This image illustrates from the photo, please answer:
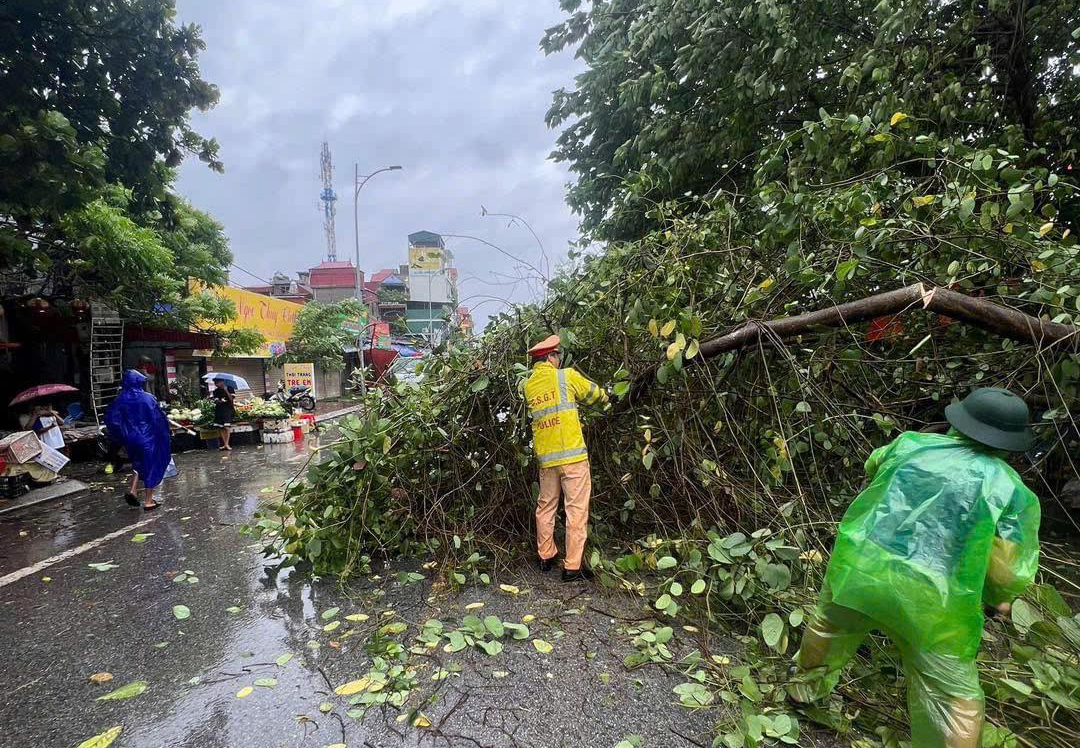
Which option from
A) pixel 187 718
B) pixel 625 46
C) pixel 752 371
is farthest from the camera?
pixel 625 46

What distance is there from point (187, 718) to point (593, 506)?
8.65ft

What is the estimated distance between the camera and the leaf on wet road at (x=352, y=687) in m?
2.29

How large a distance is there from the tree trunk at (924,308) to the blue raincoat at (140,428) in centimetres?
Answer: 565

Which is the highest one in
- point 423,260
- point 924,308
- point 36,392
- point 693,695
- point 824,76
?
point 423,260

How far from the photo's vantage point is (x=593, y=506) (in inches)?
154

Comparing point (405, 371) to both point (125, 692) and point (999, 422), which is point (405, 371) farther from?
point (999, 422)

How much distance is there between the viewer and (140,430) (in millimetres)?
5359

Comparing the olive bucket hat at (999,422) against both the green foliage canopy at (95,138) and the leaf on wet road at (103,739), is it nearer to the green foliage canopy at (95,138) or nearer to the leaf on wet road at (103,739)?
the leaf on wet road at (103,739)

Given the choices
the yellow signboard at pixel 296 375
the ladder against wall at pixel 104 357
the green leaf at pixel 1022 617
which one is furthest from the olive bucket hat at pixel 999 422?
the yellow signboard at pixel 296 375

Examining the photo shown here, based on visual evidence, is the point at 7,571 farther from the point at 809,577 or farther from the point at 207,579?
the point at 809,577

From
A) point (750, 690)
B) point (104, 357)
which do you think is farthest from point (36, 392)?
point (750, 690)

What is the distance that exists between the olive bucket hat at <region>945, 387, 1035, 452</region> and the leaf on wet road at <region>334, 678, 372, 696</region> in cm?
264

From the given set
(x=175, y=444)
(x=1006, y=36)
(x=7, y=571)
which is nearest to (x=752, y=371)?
(x=1006, y=36)

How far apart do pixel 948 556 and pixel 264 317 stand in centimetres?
1850
